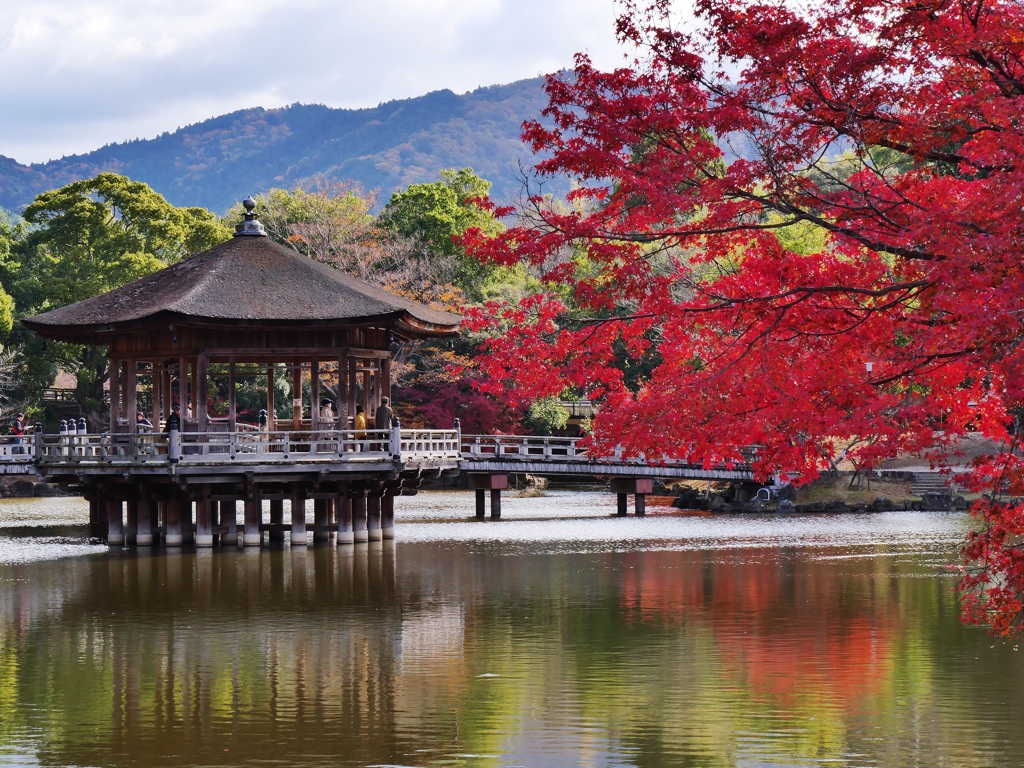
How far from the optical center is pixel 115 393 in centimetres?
2634

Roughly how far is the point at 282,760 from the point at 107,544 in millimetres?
16898

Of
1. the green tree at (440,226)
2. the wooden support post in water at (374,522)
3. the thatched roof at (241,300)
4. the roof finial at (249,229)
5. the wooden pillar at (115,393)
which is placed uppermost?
the green tree at (440,226)

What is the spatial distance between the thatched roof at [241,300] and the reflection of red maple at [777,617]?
21.6 feet

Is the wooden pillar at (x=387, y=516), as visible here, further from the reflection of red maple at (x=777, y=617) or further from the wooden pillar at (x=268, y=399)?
the reflection of red maple at (x=777, y=617)

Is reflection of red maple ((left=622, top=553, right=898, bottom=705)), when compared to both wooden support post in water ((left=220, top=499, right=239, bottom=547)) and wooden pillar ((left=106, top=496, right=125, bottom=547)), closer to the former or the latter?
wooden support post in water ((left=220, top=499, right=239, bottom=547))

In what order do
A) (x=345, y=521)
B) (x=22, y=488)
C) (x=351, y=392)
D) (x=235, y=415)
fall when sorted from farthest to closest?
1. (x=22, y=488)
2. (x=351, y=392)
3. (x=345, y=521)
4. (x=235, y=415)

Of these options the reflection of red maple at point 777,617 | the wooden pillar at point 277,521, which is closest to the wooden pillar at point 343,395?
the wooden pillar at point 277,521

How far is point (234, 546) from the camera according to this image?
2452cm

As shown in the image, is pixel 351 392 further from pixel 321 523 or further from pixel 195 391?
pixel 195 391

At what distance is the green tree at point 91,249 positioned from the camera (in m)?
42.6

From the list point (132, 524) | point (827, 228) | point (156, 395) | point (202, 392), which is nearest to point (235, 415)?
point (202, 392)

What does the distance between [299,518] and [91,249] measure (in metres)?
24.0

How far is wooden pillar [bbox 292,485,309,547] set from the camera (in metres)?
24.3

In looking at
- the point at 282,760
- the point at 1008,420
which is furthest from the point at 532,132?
the point at 282,760
